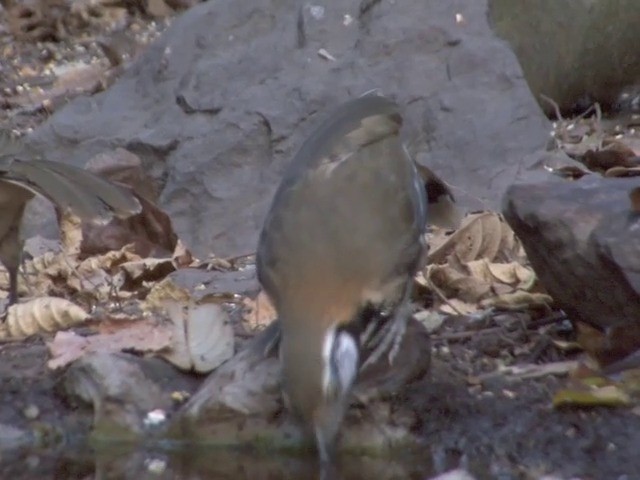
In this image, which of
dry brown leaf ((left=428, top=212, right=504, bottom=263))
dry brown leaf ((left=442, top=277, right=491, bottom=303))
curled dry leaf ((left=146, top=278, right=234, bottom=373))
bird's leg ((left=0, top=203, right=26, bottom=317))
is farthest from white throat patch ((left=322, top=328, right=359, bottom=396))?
bird's leg ((left=0, top=203, right=26, bottom=317))

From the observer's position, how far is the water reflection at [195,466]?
152 inches

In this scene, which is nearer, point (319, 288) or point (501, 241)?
point (319, 288)

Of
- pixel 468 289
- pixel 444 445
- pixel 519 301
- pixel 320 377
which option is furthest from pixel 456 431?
pixel 468 289

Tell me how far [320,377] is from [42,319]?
1.87 m

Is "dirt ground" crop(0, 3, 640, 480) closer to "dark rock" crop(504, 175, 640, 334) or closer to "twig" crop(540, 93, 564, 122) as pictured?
"dark rock" crop(504, 175, 640, 334)

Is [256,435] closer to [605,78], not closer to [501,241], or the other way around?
[501,241]

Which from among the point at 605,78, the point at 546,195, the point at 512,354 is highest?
the point at 546,195

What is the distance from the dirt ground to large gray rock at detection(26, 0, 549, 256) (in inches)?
71.6

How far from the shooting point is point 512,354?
15.0ft

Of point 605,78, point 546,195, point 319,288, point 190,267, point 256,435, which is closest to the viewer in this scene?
point 319,288

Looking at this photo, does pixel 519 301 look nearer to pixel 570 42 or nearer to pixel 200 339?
pixel 200 339

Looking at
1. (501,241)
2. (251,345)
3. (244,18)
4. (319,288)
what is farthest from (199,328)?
(244,18)

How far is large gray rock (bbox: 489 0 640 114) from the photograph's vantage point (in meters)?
7.75

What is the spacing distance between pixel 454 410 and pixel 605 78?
4.34 meters
